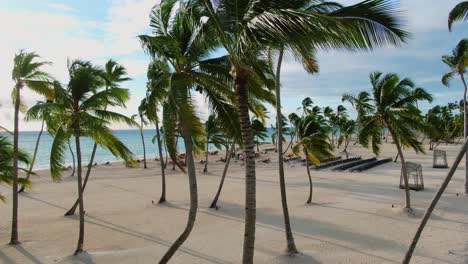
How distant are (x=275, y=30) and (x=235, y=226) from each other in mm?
10384

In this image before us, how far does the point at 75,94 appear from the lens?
10688 mm

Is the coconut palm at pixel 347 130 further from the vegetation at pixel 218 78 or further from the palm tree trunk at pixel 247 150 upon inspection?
the palm tree trunk at pixel 247 150

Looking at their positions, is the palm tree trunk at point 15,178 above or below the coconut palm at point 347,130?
below

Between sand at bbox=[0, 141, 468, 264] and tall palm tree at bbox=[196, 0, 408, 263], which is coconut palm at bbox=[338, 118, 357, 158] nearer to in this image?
sand at bbox=[0, 141, 468, 264]

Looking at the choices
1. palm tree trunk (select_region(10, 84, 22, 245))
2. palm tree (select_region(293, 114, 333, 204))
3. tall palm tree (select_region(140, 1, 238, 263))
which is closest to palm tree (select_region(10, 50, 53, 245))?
palm tree trunk (select_region(10, 84, 22, 245))

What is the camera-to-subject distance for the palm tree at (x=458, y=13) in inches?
332

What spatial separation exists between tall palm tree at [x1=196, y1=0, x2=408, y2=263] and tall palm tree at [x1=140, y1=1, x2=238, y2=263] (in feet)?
3.82

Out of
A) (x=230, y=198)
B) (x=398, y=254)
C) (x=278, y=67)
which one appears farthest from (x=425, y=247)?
(x=230, y=198)

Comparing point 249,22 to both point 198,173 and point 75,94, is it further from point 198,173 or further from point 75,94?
point 198,173

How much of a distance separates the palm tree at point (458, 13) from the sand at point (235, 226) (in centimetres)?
680

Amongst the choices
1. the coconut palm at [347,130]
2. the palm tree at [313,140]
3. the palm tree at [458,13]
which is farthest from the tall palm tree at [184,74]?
the coconut palm at [347,130]

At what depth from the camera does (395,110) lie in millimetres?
15133

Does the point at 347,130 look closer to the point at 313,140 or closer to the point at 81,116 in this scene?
the point at 313,140

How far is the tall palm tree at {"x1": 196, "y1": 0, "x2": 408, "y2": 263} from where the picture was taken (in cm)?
480
